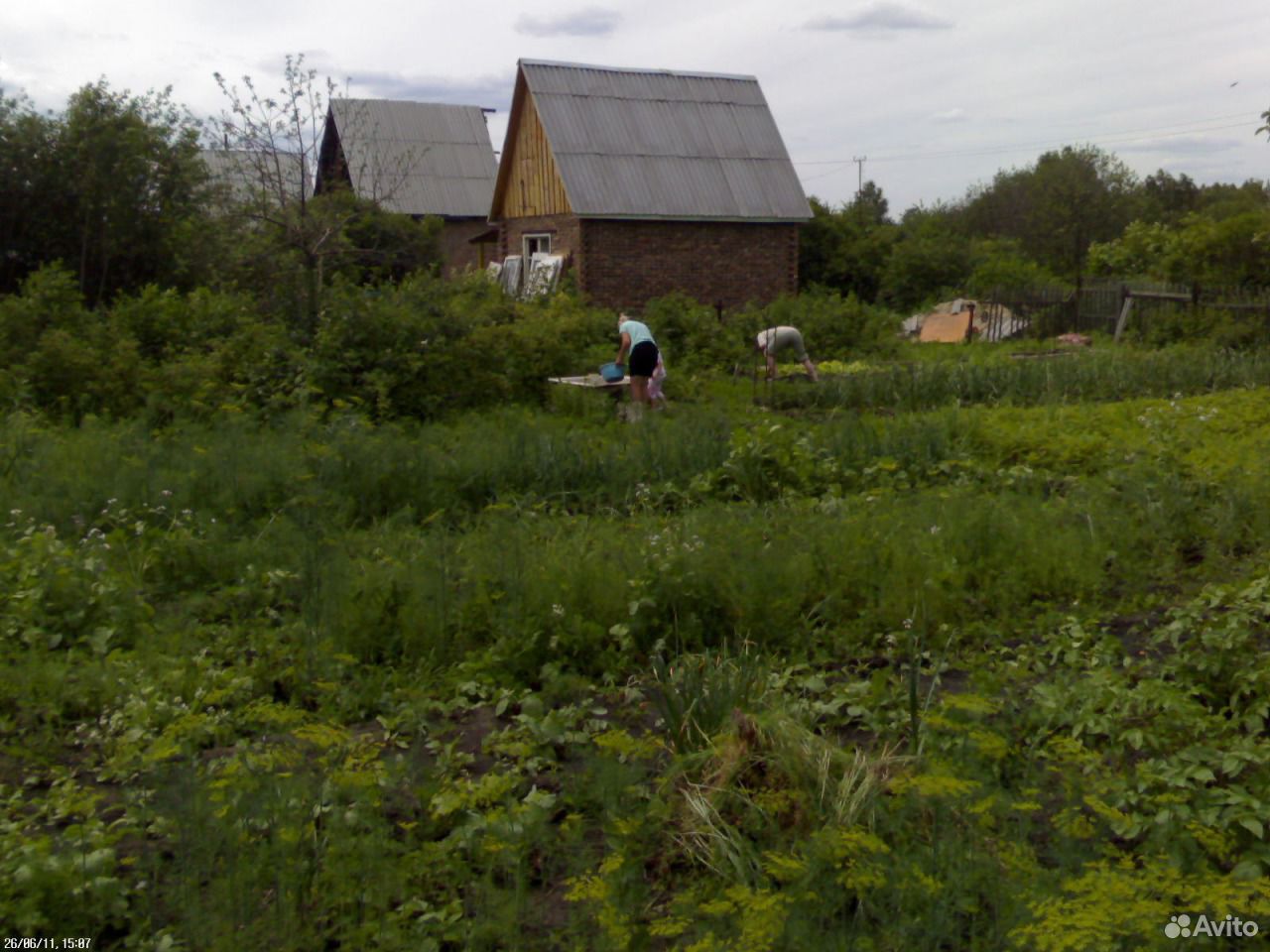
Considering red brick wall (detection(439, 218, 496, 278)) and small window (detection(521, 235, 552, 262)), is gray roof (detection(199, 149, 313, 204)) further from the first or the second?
red brick wall (detection(439, 218, 496, 278))

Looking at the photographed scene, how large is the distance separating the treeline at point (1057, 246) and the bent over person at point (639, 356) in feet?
38.9

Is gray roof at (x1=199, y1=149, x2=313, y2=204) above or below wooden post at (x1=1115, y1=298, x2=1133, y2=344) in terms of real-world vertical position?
above

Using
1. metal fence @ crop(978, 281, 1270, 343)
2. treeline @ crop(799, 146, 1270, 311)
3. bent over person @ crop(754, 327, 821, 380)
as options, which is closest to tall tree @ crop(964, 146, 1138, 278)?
treeline @ crop(799, 146, 1270, 311)

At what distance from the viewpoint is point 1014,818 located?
12.8 ft

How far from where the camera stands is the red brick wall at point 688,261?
2652 cm

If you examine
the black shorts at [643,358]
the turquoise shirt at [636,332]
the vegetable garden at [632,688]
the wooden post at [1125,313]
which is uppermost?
the wooden post at [1125,313]

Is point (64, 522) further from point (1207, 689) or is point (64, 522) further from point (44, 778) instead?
point (1207, 689)

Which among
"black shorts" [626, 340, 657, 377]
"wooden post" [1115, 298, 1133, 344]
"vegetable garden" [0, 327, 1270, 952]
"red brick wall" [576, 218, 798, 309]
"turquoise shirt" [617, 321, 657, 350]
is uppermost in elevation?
"red brick wall" [576, 218, 798, 309]

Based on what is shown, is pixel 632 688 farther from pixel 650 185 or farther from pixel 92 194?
pixel 650 185

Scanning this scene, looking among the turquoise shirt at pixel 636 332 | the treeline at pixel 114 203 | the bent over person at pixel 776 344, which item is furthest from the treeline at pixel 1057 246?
the treeline at pixel 114 203

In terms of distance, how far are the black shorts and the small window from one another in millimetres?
14441

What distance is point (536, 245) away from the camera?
95.5ft

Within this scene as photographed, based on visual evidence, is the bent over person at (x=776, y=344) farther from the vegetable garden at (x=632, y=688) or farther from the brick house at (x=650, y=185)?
the brick house at (x=650, y=185)

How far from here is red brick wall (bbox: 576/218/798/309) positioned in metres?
26.5
